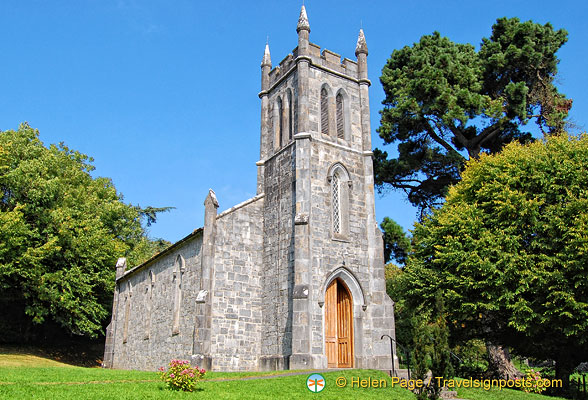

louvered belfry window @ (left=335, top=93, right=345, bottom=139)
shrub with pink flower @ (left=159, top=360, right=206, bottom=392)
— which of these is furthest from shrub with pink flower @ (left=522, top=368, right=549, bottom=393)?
shrub with pink flower @ (left=159, top=360, right=206, bottom=392)

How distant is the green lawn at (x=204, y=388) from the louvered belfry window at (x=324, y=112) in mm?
10678

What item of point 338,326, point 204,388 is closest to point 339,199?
point 338,326

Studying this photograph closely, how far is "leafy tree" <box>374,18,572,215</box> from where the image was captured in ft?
94.0

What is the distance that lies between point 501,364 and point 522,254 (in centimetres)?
837

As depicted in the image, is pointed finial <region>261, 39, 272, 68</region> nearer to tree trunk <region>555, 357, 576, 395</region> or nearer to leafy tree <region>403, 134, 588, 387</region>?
leafy tree <region>403, 134, 588, 387</region>

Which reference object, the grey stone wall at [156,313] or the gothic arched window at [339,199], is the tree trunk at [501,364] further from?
the grey stone wall at [156,313]

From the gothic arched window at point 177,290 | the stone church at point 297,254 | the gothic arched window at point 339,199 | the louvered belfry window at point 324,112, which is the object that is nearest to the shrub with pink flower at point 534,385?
the stone church at point 297,254

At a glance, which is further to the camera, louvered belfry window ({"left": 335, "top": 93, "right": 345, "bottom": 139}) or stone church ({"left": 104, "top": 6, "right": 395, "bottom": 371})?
louvered belfry window ({"left": 335, "top": 93, "right": 345, "bottom": 139})

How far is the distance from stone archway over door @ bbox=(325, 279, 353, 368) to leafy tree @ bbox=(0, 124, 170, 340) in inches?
658

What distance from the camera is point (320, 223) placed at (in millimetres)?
20812

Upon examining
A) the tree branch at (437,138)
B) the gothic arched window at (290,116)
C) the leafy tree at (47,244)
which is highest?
the tree branch at (437,138)

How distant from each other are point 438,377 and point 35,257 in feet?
77.6

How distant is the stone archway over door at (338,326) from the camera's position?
20.5 metres

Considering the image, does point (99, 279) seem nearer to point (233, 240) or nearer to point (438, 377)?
point (233, 240)
